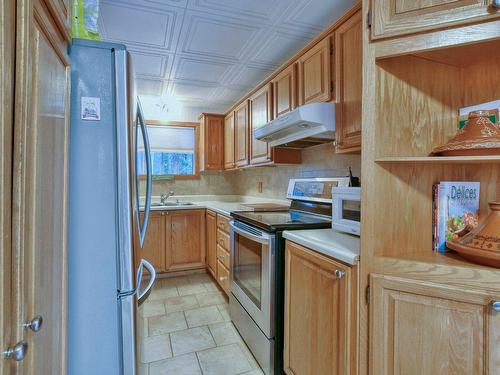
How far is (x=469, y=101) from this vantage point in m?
1.18

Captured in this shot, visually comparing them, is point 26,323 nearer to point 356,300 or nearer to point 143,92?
point 356,300

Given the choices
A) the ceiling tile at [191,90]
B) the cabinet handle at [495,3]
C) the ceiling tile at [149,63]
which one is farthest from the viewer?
the ceiling tile at [191,90]

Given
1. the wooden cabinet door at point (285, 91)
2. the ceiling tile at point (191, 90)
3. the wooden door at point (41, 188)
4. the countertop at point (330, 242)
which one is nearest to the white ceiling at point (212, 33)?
the ceiling tile at point (191, 90)

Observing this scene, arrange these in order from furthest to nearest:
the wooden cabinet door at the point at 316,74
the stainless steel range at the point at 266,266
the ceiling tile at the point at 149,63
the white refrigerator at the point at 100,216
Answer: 1. the ceiling tile at the point at 149,63
2. the wooden cabinet door at the point at 316,74
3. the stainless steel range at the point at 266,266
4. the white refrigerator at the point at 100,216

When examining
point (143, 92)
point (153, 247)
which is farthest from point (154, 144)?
point (153, 247)

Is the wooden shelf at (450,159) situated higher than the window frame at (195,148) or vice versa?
the window frame at (195,148)

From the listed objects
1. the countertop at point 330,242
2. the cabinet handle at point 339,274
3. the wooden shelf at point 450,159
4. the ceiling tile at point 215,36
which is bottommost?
the cabinet handle at point 339,274

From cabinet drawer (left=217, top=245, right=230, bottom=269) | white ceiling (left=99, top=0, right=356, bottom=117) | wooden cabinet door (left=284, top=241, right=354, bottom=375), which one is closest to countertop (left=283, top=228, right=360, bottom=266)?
wooden cabinet door (left=284, top=241, right=354, bottom=375)

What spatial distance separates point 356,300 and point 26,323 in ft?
3.53

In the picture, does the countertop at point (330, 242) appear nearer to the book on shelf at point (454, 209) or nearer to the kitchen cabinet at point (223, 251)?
the book on shelf at point (454, 209)

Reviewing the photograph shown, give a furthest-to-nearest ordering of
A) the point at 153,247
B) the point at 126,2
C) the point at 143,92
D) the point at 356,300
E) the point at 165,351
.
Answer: the point at 143,92 < the point at 153,247 < the point at 165,351 < the point at 126,2 < the point at 356,300

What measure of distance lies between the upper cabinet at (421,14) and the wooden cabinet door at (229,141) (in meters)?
2.56

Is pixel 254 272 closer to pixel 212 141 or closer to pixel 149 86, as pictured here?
pixel 212 141

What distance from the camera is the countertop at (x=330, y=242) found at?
1131 millimetres
